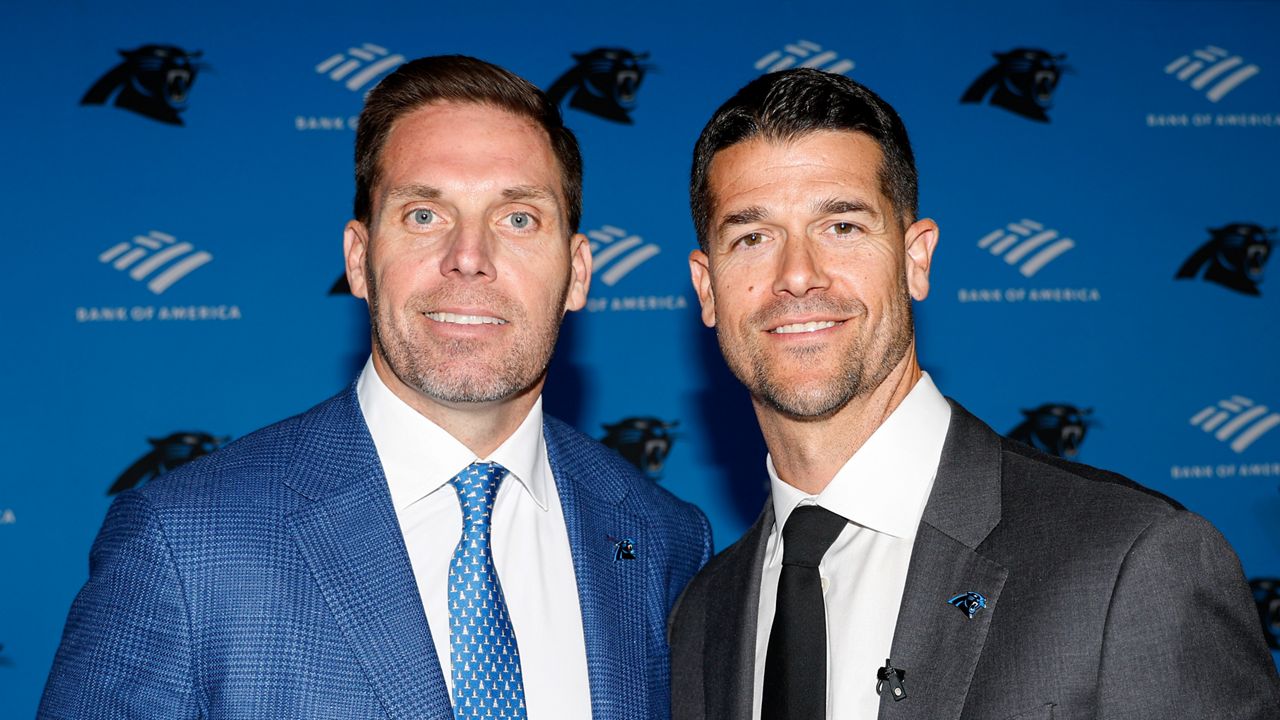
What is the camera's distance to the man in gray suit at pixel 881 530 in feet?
5.69

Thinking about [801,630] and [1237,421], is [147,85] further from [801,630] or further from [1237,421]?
[1237,421]

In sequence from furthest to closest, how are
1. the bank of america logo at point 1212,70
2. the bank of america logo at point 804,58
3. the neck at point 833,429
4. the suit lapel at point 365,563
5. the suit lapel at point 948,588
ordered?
the bank of america logo at point 1212,70, the bank of america logo at point 804,58, the neck at point 833,429, the suit lapel at point 365,563, the suit lapel at point 948,588

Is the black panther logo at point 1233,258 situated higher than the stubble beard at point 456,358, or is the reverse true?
the black panther logo at point 1233,258

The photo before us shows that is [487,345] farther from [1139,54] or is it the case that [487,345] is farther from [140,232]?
[1139,54]

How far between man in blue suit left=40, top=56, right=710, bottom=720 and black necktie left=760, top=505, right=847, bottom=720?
1.14 feet

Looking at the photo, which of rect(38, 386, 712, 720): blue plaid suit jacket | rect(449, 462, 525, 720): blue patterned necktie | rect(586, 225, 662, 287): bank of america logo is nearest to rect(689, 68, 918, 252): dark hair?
rect(449, 462, 525, 720): blue patterned necktie

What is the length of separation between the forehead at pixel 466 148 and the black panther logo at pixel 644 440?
206cm

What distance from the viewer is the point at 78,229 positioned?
13.3 feet

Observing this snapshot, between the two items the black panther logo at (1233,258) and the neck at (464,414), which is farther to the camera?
the black panther logo at (1233,258)

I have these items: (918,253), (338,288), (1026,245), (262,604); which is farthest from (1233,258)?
(262,604)

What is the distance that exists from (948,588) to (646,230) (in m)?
2.66

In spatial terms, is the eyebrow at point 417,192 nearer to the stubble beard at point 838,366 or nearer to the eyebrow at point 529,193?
the eyebrow at point 529,193

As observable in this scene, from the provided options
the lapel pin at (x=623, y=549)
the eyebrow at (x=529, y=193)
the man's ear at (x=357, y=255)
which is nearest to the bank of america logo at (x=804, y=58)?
the eyebrow at (x=529, y=193)

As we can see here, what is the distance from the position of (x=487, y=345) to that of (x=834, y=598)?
2.80 feet
